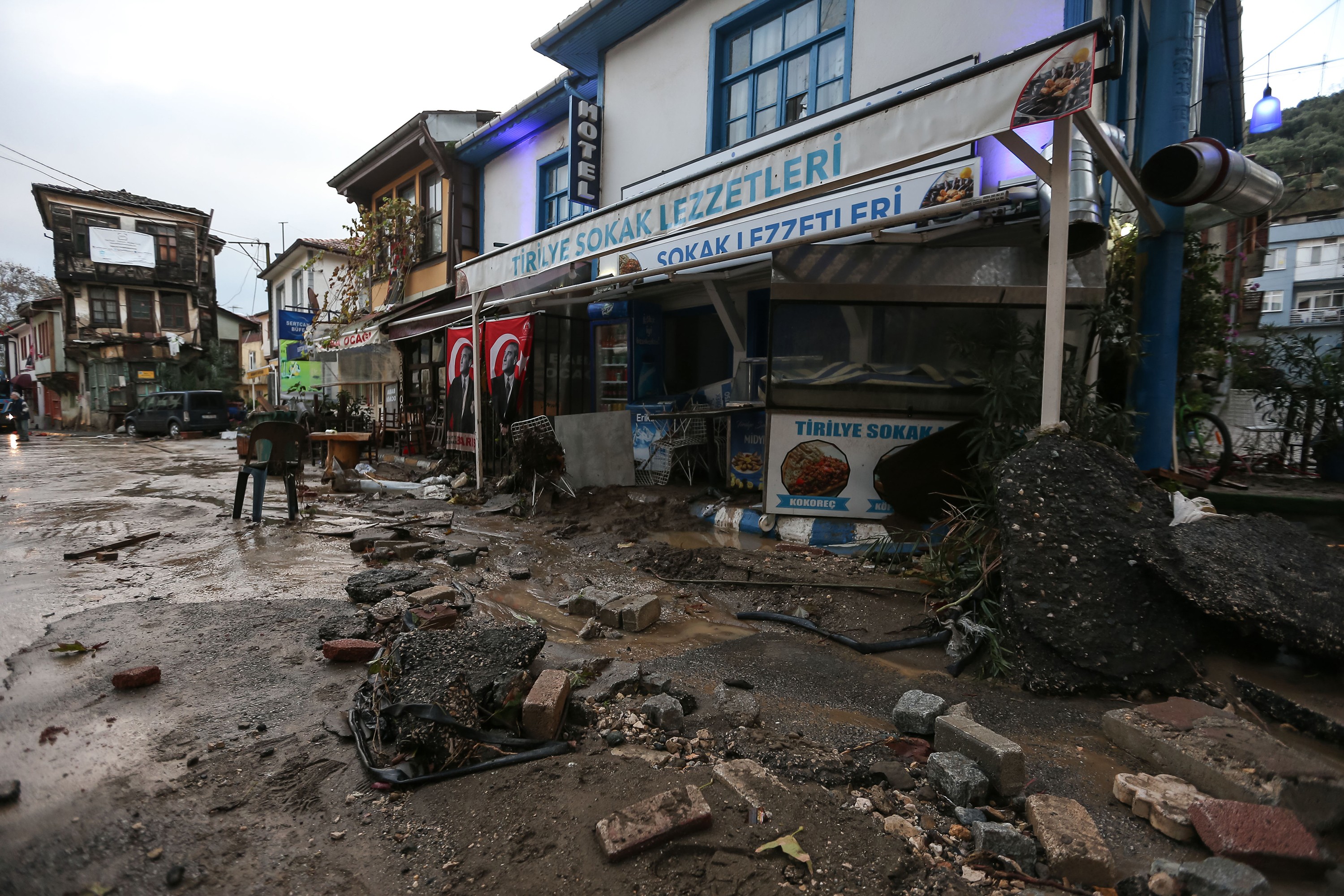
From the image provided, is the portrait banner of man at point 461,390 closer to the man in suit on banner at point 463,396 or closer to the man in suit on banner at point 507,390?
the man in suit on banner at point 463,396

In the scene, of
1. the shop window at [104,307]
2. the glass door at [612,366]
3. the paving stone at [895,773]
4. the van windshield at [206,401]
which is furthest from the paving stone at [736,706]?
the shop window at [104,307]

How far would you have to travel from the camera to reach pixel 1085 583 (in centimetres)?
292

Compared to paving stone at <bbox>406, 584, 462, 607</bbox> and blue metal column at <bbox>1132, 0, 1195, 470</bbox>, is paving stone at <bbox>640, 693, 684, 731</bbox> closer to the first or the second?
paving stone at <bbox>406, 584, 462, 607</bbox>

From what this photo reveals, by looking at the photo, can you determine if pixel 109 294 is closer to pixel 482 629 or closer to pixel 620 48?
pixel 620 48

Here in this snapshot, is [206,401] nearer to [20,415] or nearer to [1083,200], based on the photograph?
[20,415]

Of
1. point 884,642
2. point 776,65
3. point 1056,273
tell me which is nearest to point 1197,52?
point 776,65

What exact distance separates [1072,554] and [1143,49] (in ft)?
19.6

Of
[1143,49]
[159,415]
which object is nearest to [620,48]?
[1143,49]

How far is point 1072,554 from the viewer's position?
300 cm

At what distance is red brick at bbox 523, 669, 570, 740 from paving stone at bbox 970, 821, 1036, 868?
149 cm

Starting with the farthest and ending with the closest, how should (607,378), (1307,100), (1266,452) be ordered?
(1307,100) → (607,378) → (1266,452)

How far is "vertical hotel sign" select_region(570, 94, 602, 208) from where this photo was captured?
8828 mm

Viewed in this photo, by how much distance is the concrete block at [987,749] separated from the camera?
2104 millimetres

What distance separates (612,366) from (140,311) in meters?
34.7
